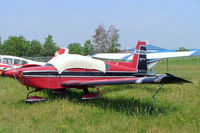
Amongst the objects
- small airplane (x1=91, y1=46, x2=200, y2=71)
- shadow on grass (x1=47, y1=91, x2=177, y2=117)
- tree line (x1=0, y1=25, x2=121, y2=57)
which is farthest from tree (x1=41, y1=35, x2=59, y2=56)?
shadow on grass (x1=47, y1=91, x2=177, y2=117)

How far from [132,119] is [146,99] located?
2095mm

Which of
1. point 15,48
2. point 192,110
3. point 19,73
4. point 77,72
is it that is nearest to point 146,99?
point 192,110

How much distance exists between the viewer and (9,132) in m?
3.75

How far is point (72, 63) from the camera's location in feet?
21.8

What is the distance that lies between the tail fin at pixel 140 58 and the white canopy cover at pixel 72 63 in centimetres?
268

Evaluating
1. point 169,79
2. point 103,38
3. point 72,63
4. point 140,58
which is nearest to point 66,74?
point 72,63

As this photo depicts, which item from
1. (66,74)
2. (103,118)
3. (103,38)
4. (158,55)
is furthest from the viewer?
(103,38)

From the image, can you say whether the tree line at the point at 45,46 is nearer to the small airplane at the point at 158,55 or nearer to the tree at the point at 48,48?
the tree at the point at 48,48

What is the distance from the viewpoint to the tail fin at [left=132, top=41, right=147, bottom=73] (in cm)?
931

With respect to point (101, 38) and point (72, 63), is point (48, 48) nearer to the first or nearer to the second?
point (101, 38)

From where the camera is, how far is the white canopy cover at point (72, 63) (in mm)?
6449

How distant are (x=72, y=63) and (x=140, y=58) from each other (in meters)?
4.08

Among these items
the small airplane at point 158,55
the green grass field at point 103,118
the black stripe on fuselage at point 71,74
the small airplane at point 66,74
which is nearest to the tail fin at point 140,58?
the black stripe on fuselage at point 71,74

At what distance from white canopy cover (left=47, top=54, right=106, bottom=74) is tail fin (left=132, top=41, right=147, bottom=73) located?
2.68 meters
